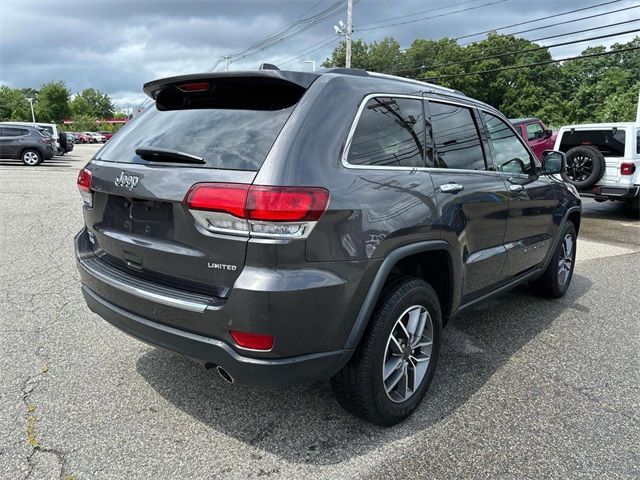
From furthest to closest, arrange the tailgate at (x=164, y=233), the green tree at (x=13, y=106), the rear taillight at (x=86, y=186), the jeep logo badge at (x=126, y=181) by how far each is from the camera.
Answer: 1. the green tree at (x=13, y=106)
2. the rear taillight at (x=86, y=186)
3. the jeep logo badge at (x=126, y=181)
4. the tailgate at (x=164, y=233)

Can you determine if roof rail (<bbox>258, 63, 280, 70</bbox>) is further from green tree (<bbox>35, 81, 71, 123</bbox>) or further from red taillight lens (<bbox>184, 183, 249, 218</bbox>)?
green tree (<bbox>35, 81, 71, 123</bbox>)

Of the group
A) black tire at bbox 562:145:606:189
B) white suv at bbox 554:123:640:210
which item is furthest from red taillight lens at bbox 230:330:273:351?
white suv at bbox 554:123:640:210

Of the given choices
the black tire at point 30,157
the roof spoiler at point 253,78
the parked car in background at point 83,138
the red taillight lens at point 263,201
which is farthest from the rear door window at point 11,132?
the parked car in background at point 83,138

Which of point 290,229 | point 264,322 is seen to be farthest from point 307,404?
point 290,229

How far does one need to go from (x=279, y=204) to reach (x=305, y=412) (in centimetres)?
134

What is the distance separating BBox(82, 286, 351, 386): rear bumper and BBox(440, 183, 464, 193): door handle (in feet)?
3.78

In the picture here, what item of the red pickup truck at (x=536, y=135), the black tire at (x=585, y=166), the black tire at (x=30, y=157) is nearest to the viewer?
the black tire at (x=585, y=166)

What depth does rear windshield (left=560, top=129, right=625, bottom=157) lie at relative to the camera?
410 inches

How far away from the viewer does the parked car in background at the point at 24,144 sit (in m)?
19.2

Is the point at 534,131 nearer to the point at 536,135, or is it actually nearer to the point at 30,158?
the point at 536,135

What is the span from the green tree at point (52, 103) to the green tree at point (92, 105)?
6.95 m

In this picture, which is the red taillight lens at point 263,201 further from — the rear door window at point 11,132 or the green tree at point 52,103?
the green tree at point 52,103

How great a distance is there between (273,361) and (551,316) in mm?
3302

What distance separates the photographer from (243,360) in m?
2.18
